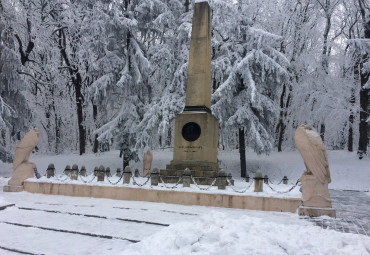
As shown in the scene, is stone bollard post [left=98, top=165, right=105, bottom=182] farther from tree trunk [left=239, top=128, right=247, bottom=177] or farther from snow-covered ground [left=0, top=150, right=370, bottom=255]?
tree trunk [left=239, top=128, right=247, bottom=177]

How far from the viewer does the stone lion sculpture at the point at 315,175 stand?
22.9 feet

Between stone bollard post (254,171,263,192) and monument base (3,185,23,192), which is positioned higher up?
stone bollard post (254,171,263,192)

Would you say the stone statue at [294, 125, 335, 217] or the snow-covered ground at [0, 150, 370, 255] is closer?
the snow-covered ground at [0, 150, 370, 255]

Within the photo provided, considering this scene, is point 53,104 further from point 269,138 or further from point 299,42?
point 299,42

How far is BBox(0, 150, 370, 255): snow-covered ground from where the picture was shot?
443 cm

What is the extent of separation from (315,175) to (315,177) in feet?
0.16

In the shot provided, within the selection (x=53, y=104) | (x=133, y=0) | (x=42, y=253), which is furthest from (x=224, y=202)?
(x=53, y=104)

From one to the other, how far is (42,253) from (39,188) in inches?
246

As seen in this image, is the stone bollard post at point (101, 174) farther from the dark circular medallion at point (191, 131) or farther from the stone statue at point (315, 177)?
the stone statue at point (315, 177)

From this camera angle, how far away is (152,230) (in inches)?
226

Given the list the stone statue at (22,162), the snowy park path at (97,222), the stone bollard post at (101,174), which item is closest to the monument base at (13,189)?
the stone statue at (22,162)

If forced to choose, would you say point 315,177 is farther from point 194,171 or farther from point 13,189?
point 13,189

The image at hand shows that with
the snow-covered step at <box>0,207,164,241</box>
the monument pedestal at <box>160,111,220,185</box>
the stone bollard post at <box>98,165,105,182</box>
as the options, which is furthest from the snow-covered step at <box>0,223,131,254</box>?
the monument pedestal at <box>160,111,220,185</box>

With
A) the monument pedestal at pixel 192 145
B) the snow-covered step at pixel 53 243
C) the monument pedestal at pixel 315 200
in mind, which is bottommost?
the snow-covered step at pixel 53 243
